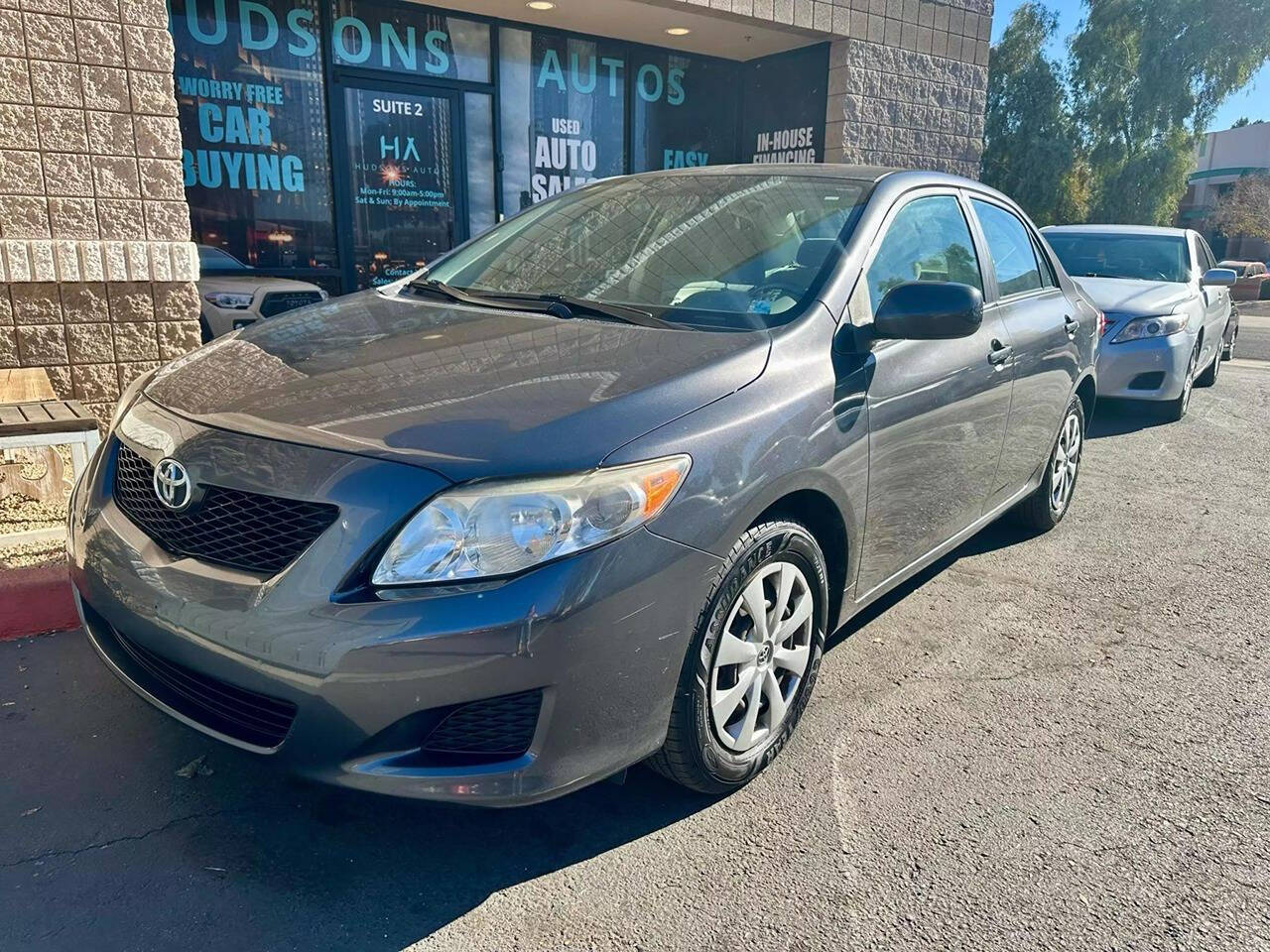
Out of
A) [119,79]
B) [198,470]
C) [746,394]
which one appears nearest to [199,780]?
[198,470]

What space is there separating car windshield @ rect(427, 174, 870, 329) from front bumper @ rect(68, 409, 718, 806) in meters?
1.05

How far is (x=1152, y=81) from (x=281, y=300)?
96.2ft

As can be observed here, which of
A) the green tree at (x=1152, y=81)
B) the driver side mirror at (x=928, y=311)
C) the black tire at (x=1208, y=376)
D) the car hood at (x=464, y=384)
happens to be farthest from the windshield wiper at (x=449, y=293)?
the green tree at (x=1152, y=81)

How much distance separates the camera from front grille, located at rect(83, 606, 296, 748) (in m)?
2.09

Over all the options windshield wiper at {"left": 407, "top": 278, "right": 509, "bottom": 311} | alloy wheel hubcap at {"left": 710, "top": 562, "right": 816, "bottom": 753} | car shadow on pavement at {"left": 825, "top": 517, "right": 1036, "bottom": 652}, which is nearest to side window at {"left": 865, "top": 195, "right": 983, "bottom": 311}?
alloy wheel hubcap at {"left": 710, "top": 562, "right": 816, "bottom": 753}

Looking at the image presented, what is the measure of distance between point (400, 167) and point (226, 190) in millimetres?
1532

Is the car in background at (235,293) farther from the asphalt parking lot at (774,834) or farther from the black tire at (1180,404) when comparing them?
the black tire at (1180,404)

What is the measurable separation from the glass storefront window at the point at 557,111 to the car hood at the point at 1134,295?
15.3ft

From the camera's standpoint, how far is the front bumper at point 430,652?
76.2 inches

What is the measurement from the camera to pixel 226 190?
25.3 feet

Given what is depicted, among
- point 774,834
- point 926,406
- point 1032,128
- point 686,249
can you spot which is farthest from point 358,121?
point 1032,128

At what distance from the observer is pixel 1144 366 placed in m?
7.53

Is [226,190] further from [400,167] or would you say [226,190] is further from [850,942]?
[850,942]

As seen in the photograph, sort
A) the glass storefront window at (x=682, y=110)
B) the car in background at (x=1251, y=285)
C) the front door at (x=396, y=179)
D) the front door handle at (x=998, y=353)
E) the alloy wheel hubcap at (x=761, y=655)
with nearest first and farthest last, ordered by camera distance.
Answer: the alloy wheel hubcap at (x=761, y=655)
the front door handle at (x=998, y=353)
the front door at (x=396, y=179)
the glass storefront window at (x=682, y=110)
the car in background at (x=1251, y=285)
